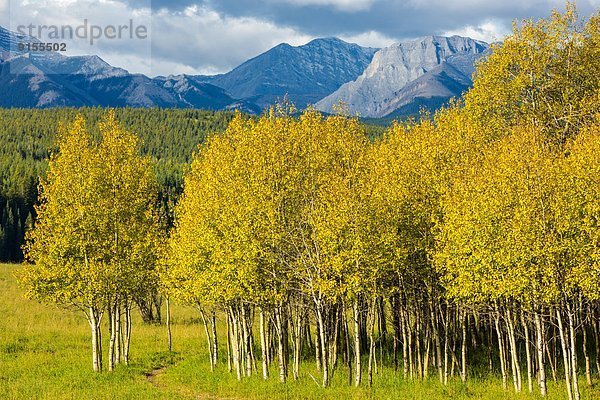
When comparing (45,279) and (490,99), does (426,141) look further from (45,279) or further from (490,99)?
(45,279)

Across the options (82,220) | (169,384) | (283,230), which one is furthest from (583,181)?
(82,220)

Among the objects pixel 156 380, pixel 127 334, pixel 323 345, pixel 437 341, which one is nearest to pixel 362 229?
pixel 323 345

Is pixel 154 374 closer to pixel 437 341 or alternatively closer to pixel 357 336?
pixel 357 336

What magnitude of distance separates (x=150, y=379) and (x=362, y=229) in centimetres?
1912

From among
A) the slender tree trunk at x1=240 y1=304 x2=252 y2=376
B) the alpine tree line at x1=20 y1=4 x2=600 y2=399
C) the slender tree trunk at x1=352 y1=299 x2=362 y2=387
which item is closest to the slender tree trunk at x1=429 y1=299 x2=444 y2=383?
the alpine tree line at x1=20 y1=4 x2=600 y2=399

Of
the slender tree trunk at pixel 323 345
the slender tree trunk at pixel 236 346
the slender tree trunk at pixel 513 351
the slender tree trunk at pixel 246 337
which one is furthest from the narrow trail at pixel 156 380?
the slender tree trunk at pixel 513 351

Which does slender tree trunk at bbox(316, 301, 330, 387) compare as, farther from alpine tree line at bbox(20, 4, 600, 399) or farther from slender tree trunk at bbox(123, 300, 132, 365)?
slender tree trunk at bbox(123, 300, 132, 365)

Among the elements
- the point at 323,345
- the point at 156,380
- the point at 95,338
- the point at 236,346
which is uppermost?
the point at 95,338

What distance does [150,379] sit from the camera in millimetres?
36562

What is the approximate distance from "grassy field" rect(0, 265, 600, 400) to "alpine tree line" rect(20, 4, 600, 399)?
1.42m

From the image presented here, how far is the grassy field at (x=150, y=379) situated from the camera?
29.1 metres

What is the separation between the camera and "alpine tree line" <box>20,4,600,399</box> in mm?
26062

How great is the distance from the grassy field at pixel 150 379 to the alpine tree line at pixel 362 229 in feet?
4.65

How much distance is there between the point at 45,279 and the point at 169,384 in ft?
34.6
